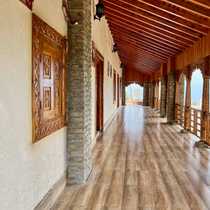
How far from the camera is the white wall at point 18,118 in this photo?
6.86 feet

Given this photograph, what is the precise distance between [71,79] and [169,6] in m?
3.20

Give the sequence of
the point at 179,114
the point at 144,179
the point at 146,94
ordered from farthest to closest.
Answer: the point at 146,94, the point at 179,114, the point at 144,179

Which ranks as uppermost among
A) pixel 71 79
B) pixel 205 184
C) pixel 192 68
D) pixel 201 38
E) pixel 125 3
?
pixel 125 3

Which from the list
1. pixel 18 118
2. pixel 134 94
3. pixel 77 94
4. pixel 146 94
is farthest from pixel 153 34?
pixel 134 94

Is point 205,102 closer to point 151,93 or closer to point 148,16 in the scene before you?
point 148,16

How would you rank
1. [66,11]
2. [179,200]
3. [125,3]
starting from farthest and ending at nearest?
[125,3]
[66,11]
[179,200]

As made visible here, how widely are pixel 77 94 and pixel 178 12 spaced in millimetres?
3392

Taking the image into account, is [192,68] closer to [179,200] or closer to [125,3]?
[125,3]

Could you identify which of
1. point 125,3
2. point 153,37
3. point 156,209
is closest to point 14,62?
point 156,209

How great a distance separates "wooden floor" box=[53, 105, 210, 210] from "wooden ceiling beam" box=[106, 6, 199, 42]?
2966 mm

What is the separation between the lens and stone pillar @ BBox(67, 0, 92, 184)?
4.04 metres

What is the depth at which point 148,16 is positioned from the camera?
7.15m

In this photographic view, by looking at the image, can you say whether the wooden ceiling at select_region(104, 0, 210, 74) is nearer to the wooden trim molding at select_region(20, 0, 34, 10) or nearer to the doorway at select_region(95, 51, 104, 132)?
the doorway at select_region(95, 51, 104, 132)

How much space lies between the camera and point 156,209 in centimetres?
331
